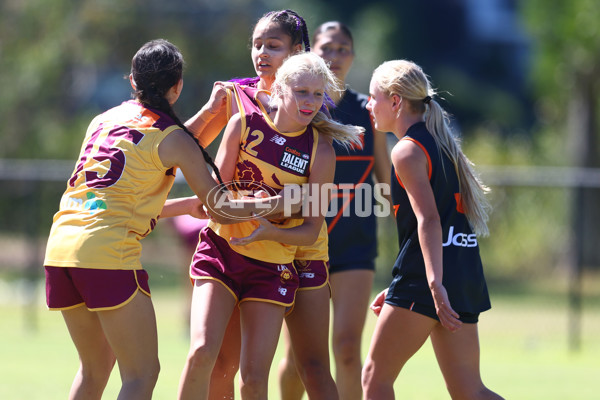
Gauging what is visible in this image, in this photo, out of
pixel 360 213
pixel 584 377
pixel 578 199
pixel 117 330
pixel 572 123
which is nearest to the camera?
pixel 117 330

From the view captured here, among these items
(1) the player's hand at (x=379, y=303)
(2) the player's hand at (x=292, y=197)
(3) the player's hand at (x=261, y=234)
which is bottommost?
(1) the player's hand at (x=379, y=303)

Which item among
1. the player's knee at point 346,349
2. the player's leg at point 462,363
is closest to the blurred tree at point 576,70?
the player's knee at point 346,349

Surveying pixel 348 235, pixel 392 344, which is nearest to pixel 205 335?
pixel 392 344

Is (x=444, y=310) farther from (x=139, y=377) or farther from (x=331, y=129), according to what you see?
(x=139, y=377)

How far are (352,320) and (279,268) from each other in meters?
1.14

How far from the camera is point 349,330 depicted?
18.4 feet

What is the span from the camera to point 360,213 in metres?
6.01

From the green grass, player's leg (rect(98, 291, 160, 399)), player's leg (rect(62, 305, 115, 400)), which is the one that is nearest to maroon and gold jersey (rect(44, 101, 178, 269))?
player's leg (rect(98, 291, 160, 399))

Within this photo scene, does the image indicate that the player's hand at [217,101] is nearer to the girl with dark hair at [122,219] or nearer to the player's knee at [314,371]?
the girl with dark hair at [122,219]

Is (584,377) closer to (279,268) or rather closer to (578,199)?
(578,199)

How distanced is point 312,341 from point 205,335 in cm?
65

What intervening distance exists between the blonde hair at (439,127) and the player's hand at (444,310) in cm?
48

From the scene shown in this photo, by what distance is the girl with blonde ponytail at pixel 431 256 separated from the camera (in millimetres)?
4395

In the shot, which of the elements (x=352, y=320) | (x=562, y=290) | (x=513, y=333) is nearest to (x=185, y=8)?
(x=562, y=290)
